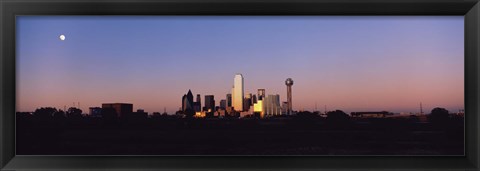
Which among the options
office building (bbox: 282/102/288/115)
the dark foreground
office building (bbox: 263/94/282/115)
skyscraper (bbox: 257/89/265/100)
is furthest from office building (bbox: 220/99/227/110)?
the dark foreground

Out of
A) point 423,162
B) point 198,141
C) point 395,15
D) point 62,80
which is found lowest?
point 198,141

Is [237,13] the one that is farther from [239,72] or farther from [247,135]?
[247,135]

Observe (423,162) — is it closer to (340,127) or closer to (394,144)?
(394,144)

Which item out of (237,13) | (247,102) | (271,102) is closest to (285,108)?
(247,102)

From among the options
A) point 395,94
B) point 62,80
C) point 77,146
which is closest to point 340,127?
point 77,146

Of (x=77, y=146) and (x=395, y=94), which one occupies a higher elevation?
(x=395, y=94)

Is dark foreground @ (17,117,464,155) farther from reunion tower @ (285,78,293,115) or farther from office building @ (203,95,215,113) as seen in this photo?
reunion tower @ (285,78,293,115)
